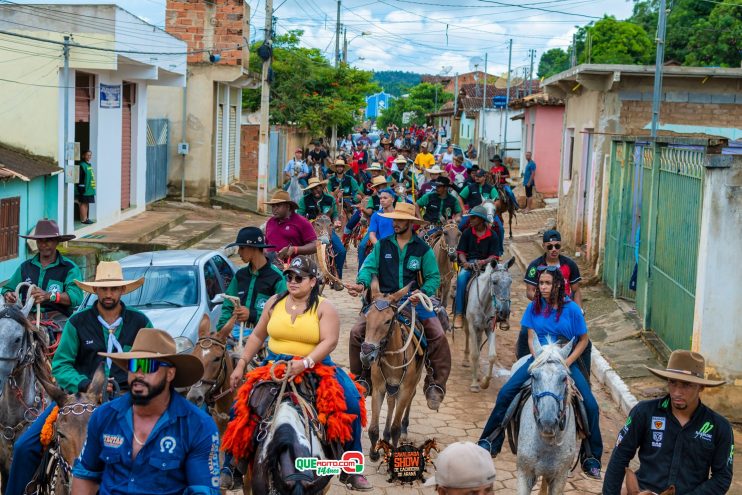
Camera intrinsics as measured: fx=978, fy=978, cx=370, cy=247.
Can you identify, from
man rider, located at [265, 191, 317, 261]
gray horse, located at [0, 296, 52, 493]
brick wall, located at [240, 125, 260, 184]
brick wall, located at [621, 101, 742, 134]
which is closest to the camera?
gray horse, located at [0, 296, 52, 493]

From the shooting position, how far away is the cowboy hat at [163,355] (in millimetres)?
4926

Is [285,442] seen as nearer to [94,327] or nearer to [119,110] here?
[94,327]

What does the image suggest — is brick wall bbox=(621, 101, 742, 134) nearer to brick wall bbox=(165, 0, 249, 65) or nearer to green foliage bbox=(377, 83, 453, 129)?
brick wall bbox=(165, 0, 249, 65)

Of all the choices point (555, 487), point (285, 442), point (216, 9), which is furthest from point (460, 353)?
point (216, 9)

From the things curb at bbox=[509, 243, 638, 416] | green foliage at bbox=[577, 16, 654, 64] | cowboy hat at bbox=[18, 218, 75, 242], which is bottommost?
curb at bbox=[509, 243, 638, 416]

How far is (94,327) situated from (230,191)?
31.1m

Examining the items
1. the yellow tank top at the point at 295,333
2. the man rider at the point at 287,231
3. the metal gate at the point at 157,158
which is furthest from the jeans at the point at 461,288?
the metal gate at the point at 157,158

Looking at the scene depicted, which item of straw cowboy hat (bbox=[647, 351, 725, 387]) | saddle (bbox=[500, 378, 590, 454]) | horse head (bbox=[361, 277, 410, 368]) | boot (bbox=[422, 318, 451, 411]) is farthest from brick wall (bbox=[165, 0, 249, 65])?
straw cowboy hat (bbox=[647, 351, 725, 387])

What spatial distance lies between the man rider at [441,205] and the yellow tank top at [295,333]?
32.6ft

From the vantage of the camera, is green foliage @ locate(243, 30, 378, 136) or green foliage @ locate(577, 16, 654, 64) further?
green foliage @ locate(577, 16, 654, 64)

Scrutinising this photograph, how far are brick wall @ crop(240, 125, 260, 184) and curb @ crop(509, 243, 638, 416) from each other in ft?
98.7

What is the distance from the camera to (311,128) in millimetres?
47406

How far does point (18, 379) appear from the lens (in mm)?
7633
